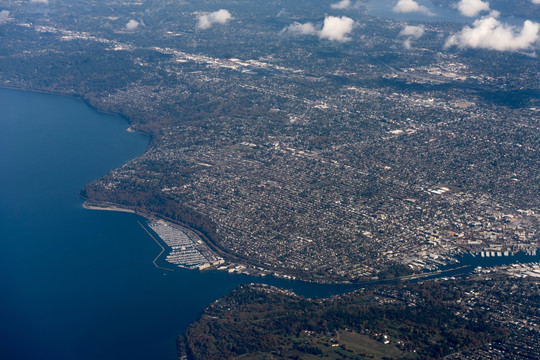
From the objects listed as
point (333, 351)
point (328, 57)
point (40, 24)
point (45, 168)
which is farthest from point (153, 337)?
point (40, 24)

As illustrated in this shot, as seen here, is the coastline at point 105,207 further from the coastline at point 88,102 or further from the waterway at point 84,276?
the coastline at point 88,102

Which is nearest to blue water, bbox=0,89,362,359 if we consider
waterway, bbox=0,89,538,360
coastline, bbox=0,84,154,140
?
waterway, bbox=0,89,538,360

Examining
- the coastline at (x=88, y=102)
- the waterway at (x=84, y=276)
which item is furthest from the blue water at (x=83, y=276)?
the coastline at (x=88, y=102)

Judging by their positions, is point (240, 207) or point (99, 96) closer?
point (240, 207)

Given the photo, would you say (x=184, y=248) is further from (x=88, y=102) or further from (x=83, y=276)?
(x=88, y=102)

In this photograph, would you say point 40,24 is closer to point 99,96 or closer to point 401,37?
point 99,96

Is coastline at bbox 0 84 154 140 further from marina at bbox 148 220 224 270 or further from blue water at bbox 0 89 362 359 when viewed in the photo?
marina at bbox 148 220 224 270

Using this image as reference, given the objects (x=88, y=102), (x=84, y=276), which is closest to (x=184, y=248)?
(x=84, y=276)
